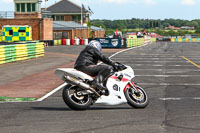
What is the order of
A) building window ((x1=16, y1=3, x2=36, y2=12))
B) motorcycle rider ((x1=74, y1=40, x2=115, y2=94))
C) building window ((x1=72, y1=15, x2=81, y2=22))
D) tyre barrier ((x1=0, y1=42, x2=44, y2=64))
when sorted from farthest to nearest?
building window ((x1=72, y1=15, x2=81, y2=22)) < building window ((x1=16, y1=3, x2=36, y2=12)) < tyre barrier ((x1=0, y1=42, x2=44, y2=64)) < motorcycle rider ((x1=74, y1=40, x2=115, y2=94))

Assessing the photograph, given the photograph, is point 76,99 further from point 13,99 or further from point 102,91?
point 13,99

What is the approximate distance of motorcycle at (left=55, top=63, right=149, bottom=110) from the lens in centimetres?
971

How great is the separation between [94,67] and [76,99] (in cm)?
81

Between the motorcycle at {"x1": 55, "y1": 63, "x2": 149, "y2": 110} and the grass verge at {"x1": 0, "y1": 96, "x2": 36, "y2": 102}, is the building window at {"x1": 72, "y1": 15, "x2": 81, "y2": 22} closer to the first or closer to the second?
the grass verge at {"x1": 0, "y1": 96, "x2": 36, "y2": 102}

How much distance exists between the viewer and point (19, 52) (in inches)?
1152

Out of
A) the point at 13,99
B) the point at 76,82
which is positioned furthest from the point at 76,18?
the point at 76,82

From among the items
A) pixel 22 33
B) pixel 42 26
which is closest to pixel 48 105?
pixel 22 33

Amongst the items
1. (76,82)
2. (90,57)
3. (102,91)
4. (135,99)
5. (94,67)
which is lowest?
(135,99)

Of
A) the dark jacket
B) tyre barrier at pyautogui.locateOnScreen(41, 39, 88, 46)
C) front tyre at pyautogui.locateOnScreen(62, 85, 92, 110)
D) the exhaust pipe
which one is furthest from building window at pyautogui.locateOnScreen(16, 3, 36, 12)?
the exhaust pipe

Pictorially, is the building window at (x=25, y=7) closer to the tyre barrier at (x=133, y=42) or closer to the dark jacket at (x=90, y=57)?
the tyre barrier at (x=133, y=42)

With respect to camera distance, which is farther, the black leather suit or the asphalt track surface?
the black leather suit

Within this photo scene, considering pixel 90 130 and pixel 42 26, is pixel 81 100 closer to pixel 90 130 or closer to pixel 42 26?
pixel 90 130

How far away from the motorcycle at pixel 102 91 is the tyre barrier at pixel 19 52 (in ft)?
54.8

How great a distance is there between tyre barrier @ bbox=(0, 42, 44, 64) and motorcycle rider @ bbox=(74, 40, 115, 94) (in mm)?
16390
